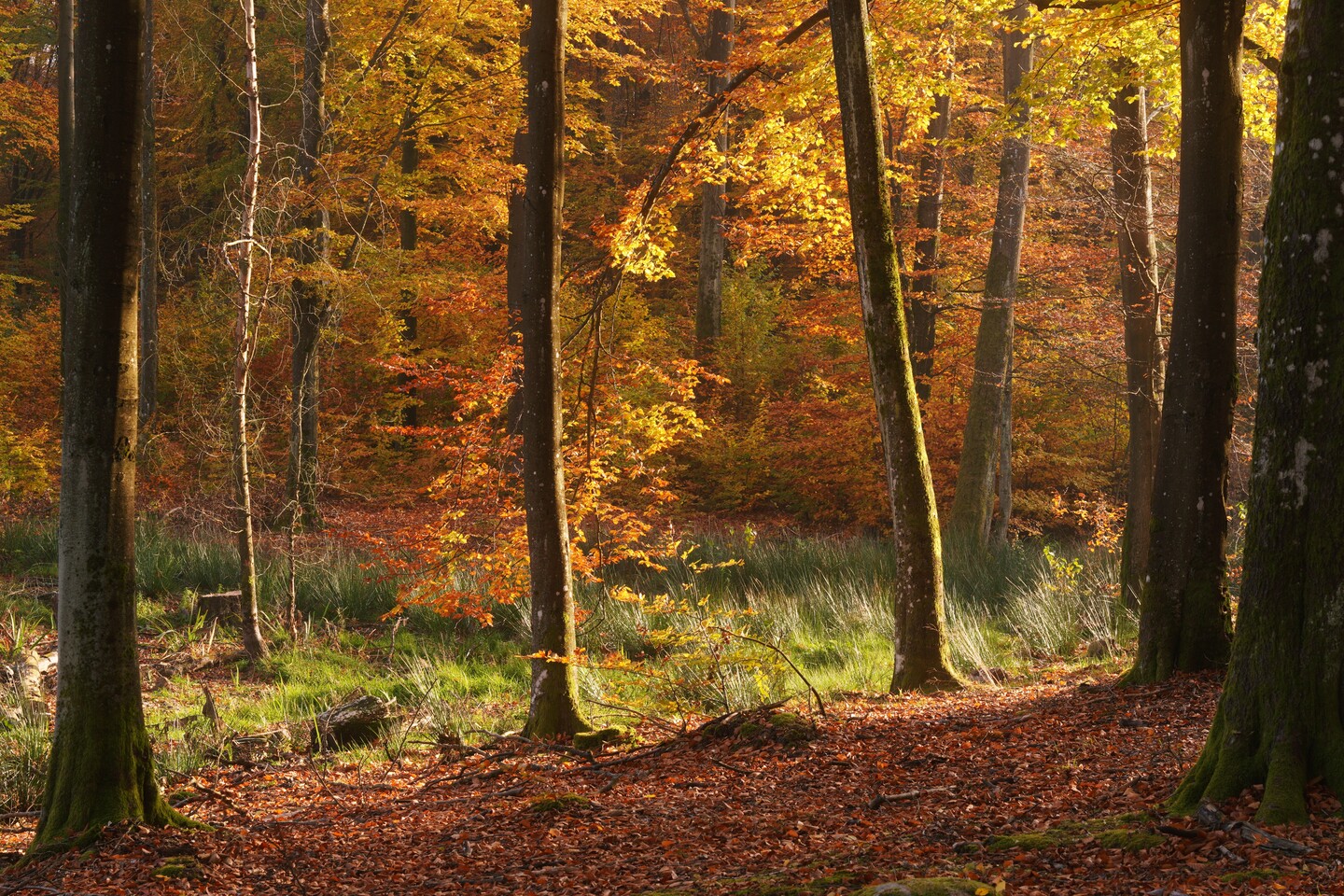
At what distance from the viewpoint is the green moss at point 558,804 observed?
15.2 ft

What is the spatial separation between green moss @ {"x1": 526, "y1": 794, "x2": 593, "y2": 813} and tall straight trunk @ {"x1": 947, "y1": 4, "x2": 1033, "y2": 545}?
8819 millimetres

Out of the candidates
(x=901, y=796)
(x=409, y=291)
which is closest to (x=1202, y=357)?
(x=901, y=796)

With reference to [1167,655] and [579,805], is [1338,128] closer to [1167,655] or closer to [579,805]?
[1167,655]

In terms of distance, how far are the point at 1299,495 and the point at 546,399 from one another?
3867mm

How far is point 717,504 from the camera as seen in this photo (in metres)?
18.0

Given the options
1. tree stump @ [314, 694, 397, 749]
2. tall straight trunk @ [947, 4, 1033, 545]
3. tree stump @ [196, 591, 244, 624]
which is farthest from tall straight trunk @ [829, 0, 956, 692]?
tree stump @ [196, 591, 244, 624]

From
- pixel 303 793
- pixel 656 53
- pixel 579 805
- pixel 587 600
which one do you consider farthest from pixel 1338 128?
pixel 656 53

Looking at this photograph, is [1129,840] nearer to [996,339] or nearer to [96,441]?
[96,441]

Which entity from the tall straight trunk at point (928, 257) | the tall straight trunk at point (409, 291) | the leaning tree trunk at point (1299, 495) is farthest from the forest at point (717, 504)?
the tall straight trunk at point (409, 291)

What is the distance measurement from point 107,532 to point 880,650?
6.29 meters

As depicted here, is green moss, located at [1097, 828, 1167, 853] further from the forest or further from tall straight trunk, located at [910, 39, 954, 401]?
tall straight trunk, located at [910, 39, 954, 401]

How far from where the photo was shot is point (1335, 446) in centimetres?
322

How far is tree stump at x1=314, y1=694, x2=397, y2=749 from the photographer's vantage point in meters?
6.68

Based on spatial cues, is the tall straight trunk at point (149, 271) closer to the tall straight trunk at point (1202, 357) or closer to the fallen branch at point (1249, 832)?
the tall straight trunk at point (1202, 357)
